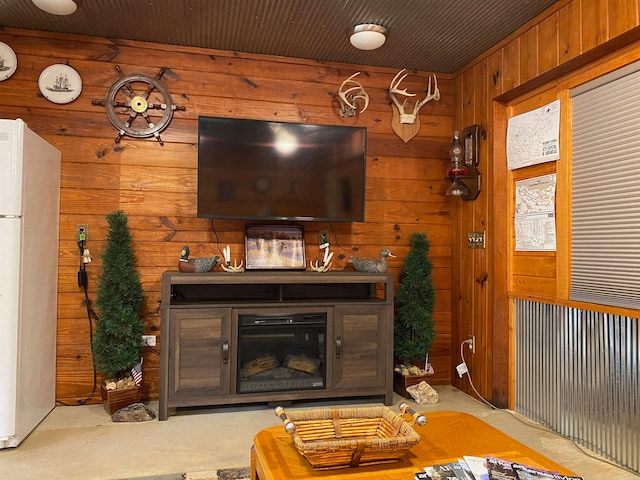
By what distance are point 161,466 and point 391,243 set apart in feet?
7.29

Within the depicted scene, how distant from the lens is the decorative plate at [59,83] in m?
3.21

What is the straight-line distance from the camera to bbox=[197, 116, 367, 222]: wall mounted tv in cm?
323

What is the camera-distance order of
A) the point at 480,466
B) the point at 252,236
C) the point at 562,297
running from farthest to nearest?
the point at 252,236 < the point at 562,297 < the point at 480,466

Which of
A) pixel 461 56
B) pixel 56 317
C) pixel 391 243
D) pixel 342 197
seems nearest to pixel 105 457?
pixel 56 317

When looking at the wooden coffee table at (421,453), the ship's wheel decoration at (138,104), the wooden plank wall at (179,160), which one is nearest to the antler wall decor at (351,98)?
Result: the wooden plank wall at (179,160)

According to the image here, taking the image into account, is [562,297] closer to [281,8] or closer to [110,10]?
[281,8]

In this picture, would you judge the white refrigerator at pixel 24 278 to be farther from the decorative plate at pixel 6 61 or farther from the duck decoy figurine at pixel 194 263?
the duck decoy figurine at pixel 194 263

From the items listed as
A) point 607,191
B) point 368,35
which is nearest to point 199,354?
point 368,35

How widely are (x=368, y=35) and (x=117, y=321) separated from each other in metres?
2.39

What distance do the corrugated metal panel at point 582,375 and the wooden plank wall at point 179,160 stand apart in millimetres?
858

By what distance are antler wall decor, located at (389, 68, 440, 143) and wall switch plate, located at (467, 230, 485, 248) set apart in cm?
90

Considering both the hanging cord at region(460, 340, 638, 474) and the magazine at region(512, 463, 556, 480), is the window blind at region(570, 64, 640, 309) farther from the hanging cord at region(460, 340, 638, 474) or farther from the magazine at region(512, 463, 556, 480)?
the magazine at region(512, 463, 556, 480)

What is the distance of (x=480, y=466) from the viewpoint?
1.48m

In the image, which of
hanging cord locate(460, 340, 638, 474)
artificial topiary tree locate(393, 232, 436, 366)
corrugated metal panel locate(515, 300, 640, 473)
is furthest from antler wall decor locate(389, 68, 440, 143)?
hanging cord locate(460, 340, 638, 474)
